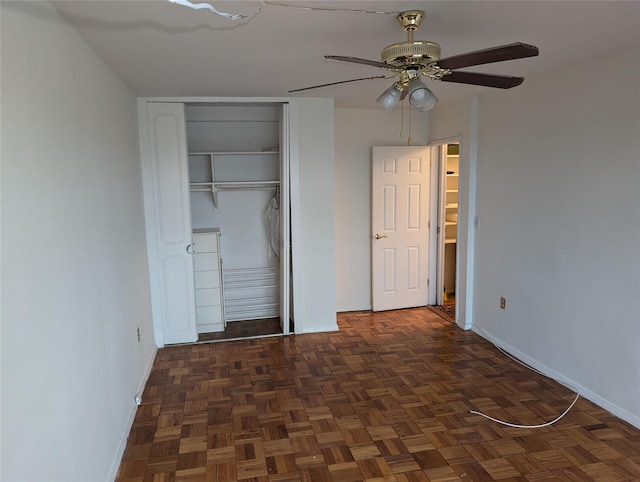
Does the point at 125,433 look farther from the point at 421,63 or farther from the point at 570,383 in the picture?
the point at 570,383

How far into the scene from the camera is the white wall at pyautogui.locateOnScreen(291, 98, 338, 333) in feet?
14.6

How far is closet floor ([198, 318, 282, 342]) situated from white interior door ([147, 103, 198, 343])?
9.2 inches

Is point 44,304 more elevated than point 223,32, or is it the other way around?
point 223,32

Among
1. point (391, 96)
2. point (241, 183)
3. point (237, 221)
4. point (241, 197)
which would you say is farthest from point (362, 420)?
point (241, 197)

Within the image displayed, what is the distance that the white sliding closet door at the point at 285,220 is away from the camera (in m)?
4.40

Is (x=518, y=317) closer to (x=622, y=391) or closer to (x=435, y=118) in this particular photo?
(x=622, y=391)

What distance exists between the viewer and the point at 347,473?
249 cm

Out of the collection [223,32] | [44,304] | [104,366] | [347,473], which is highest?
[223,32]

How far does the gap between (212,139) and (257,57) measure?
226 centimetres

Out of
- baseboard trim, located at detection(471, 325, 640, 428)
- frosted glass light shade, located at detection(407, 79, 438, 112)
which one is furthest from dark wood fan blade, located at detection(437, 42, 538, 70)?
baseboard trim, located at detection(471, 325, 640, 428)

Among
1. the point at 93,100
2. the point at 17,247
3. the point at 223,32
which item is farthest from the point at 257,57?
the point at 17,247

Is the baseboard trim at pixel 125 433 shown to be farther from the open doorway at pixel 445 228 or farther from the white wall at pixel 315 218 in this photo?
the open doorway at pixel 445 228

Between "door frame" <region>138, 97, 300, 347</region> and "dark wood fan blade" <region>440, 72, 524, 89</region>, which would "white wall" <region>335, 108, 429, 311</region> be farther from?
"dark wood fan blade" <region>440, 72, 524, 89</region>

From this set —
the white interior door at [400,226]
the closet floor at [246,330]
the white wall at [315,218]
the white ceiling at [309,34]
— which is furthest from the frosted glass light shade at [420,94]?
the closet floor at [246,330]
